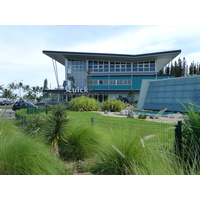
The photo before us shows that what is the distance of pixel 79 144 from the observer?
541 centimetres

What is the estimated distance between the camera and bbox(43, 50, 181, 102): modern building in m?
42.9

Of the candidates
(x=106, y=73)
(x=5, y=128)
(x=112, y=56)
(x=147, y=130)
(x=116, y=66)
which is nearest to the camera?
(x=5, y=128)

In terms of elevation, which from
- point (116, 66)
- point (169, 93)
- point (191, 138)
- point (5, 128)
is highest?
point (116, 66)

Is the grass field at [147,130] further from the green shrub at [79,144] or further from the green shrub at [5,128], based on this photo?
the green shrub at [5,128]

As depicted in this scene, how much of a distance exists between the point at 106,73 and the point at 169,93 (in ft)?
80.0

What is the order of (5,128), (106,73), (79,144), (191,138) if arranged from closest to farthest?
(191,138) < (79,144) < (5,128) < (106,73)

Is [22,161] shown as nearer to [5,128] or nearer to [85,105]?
[5,128]

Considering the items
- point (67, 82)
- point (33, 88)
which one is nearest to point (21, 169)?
point (67, 82)

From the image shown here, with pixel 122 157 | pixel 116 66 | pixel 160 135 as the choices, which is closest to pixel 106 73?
pixel 116 66

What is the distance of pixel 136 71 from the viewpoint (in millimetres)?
44375

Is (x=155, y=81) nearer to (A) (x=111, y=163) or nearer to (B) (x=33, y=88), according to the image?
(A) (x=111, y=163)

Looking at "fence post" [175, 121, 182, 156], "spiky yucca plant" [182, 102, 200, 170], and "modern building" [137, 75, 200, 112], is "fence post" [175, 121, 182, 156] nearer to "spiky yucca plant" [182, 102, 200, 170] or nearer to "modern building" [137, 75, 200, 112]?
"spiky yucca plant" [182, 102, 200, 170]

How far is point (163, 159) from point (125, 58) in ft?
→ 136

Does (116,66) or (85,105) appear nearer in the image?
(85,105)
